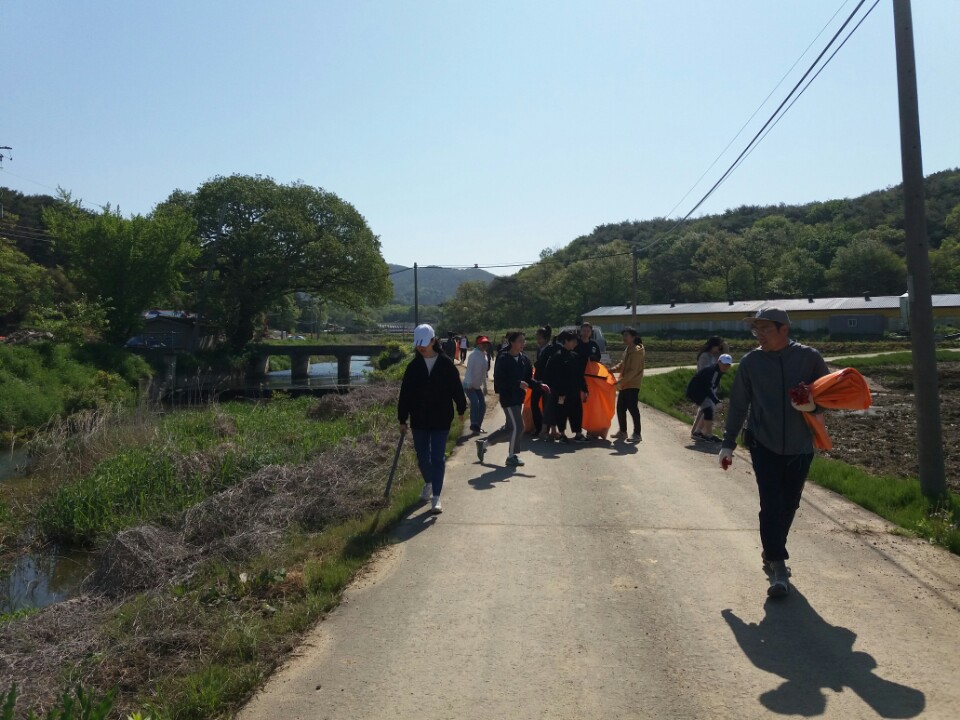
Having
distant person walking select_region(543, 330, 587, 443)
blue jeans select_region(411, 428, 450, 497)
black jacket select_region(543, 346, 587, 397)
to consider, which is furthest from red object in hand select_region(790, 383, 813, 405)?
black jacket select_region(543, 346, 587, 397)

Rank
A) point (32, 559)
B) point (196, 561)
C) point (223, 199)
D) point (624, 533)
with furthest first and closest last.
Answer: point (223, 199) → point (32, 559) → point (196, 561) → point (624, 533)

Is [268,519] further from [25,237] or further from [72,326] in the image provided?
[25,237]

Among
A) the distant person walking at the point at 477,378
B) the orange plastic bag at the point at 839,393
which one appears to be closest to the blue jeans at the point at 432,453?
the orange plastic bag at the point at 839,393

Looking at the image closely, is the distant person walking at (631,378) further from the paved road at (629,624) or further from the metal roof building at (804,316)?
the metal roof building at (804,316)

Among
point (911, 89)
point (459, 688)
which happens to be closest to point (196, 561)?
point (459, 688)

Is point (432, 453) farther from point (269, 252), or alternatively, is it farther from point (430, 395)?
point (269, 252)

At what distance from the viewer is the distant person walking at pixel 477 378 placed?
12.6 metres

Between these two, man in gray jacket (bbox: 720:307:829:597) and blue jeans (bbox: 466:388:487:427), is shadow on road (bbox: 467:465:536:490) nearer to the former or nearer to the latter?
blue jeans (bbox: 466:388:487:427)

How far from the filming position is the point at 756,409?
18.4ft

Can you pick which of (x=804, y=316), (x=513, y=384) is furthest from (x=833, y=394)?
(x=804, y=316)

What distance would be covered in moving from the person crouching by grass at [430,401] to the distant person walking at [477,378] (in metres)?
4.28

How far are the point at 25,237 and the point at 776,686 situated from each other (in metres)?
63.2

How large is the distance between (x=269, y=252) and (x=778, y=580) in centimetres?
4814

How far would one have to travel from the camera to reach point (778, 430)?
545cm
